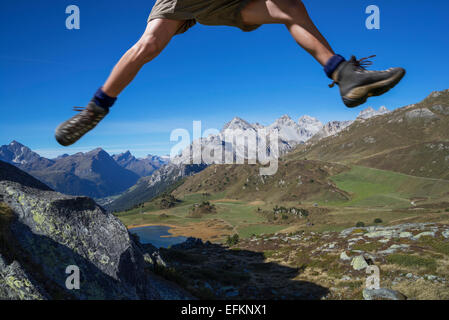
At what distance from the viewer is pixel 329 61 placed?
239cm

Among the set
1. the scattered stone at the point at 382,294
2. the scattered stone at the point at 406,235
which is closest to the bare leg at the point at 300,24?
the scattered stone at the point at 382,294

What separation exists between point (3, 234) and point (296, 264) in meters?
28.0

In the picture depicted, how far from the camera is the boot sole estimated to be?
7.56ft

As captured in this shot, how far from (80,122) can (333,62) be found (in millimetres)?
2557

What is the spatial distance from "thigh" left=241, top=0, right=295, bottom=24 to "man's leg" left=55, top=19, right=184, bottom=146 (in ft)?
2.20

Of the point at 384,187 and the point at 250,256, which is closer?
the point at 250,256

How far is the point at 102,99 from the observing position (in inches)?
99.9

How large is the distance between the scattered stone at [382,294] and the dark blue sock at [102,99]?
620 inches

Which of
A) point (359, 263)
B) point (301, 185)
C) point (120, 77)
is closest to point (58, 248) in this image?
point (120, 77)

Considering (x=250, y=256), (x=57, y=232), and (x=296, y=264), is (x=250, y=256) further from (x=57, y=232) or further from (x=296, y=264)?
(x=57, y=232)

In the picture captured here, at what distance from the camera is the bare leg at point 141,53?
2.38 metres

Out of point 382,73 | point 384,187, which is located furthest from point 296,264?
point 384,187

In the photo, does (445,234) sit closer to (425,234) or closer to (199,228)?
(425,234)
